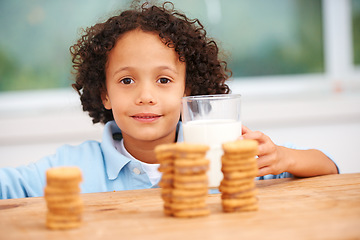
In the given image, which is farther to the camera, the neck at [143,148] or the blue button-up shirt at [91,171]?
the neck at [143,148]

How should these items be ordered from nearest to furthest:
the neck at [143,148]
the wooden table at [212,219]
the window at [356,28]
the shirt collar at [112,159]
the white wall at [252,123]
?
A: 1. the wooden table at [212,219]
2. the shirt collar at [112,159]
3. the neck at [143,148]
4. the white wall at [252,123]
5. the window at [356,28]

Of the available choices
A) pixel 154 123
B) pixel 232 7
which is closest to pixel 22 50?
pixel 232 7

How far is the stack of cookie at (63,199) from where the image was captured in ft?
2.37

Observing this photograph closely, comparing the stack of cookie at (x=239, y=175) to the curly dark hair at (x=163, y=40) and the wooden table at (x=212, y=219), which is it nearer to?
the wooden table at (x=212, y=219)

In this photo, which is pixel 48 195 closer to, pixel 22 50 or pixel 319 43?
pixel 22 50

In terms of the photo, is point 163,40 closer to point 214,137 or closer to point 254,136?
point 254,136

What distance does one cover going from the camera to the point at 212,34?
9.17 ft

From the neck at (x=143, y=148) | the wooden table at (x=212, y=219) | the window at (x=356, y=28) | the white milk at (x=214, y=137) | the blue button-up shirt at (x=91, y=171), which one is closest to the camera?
the wooden table at (x=212, y=219)

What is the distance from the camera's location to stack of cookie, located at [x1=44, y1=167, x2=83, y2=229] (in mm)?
722

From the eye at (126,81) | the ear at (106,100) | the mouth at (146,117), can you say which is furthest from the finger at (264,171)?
the ear at (106,100)

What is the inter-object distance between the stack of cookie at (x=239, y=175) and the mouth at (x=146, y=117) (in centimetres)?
55

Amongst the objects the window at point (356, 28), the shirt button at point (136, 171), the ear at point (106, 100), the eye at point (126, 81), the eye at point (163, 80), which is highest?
the window at point (356, 28)

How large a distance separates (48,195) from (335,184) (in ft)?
2.10

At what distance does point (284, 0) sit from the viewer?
2.83 metres
